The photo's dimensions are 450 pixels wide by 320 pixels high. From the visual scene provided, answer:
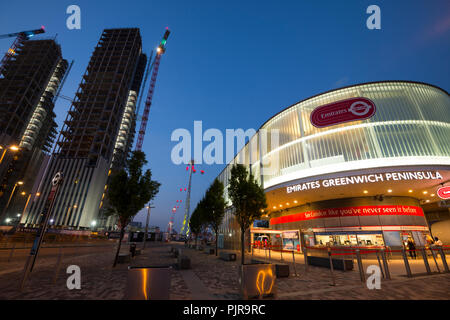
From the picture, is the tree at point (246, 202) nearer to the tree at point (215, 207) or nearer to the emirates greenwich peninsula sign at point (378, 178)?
the emirates greenwich peninsula sign at point (378, 178)

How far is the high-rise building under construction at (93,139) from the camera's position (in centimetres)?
6400

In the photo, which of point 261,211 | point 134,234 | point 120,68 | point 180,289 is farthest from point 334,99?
point 120,68

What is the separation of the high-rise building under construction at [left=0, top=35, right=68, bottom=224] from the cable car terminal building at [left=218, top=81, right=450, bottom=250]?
93541mm

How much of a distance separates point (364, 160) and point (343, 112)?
5718mm

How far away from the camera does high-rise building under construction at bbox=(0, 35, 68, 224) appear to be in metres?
71.2

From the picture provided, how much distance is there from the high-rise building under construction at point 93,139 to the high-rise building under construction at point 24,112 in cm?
1533

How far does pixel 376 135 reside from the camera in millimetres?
18250

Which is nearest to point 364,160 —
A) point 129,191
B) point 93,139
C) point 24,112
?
point 129,191

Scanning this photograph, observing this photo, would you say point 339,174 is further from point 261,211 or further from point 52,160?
point 52,160

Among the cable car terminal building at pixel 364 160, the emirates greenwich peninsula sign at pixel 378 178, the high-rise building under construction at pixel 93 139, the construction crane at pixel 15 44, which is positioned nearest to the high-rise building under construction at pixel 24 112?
the construction crane at pixel 15 44

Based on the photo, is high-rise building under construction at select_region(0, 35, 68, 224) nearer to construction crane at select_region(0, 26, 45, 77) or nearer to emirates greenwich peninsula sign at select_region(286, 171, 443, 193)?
construction crane at select_region(0, 26, 45, 77)

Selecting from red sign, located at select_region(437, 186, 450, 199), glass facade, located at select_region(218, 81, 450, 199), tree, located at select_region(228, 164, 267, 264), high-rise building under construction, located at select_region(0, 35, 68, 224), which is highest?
high-rise building under construction, located at select_region(0, 35, 68, 224)

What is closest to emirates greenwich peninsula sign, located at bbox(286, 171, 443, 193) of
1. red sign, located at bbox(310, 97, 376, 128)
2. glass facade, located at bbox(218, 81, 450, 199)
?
glass facade, located at bbox(218, 81, 450, 199)

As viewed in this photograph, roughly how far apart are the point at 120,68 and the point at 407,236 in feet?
374
